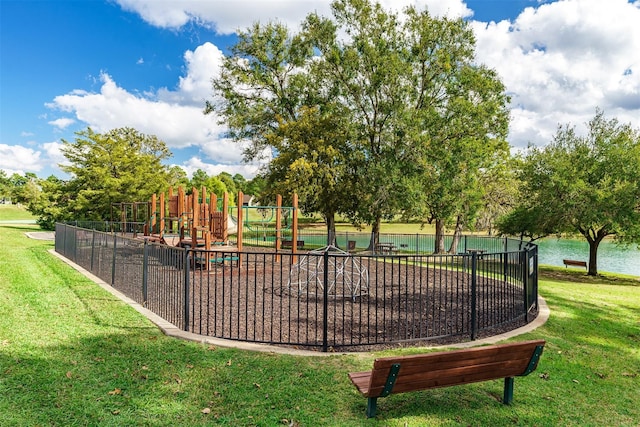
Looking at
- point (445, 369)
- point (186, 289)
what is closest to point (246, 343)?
point (186, 289)

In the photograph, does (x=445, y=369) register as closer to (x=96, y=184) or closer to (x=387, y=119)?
(x=387, y=119)

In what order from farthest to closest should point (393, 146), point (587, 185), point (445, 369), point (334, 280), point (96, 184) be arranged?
point (96, 184), point (393, 146), point (587, 185), point (334, 280), point (445, 369)

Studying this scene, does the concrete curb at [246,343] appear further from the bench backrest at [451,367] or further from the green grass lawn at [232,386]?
the bench backrest at [451,367]

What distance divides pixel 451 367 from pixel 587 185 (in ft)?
69.3

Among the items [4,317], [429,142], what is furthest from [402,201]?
[4,317]

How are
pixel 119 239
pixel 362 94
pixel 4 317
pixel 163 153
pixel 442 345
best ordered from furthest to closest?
pixel 163 153, pixel 362 94, pixel 119 239, pixel 4 317, pixel 442 345

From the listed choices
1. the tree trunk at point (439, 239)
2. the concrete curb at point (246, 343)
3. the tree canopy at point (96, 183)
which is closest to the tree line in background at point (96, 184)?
the tree canopy at point (96, 183)

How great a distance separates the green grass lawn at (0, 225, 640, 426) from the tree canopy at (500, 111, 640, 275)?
1569 cm

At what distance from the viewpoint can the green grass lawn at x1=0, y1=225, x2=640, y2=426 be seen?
388cm

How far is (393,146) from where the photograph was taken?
2502 cm

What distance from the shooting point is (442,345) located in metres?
6.30

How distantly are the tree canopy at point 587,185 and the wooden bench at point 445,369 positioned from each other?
19.1 m

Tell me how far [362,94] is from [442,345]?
21.7m

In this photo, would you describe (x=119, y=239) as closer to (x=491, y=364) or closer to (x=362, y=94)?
(x=491, y=364)
